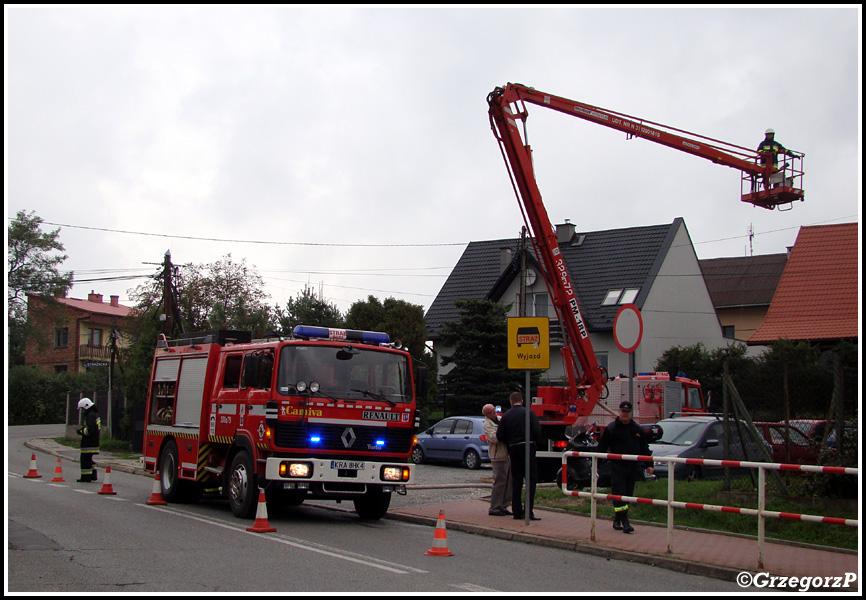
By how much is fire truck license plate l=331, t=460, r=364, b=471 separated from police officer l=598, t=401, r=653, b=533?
135 inches

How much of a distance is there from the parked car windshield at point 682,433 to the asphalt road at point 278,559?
20.4 feet

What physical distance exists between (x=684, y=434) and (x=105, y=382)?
49.6 meters

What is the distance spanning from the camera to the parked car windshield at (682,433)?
54.1 ft

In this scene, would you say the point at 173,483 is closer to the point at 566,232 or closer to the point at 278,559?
the point at 278,559

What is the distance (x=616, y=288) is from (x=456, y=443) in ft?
55.2

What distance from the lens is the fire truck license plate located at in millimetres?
12211

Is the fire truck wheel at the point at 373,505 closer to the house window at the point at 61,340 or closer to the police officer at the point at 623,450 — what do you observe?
the police officer at the point at 623,450

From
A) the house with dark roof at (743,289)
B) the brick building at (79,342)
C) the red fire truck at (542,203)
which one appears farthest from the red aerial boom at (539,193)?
the brick building at (79,342)

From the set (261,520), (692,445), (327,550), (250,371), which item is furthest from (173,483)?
(692,445)

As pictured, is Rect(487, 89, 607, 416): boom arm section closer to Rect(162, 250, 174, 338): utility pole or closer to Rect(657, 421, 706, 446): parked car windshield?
Rect(657, 421, 706, 446): parked car windshield

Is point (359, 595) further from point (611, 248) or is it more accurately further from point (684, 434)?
point (611, 248)

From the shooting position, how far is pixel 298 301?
35.5 m

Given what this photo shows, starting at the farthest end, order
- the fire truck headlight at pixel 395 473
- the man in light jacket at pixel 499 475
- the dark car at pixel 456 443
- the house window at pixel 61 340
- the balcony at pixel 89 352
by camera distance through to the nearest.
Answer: the house window at pixel 61 340 < the balcony at pixel 89 352 < the dark car at pixel 456 443 < the man in light jacket at pixel 499 475 < the fire truck headlight at pixel 395 473

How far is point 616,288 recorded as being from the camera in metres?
37.9
